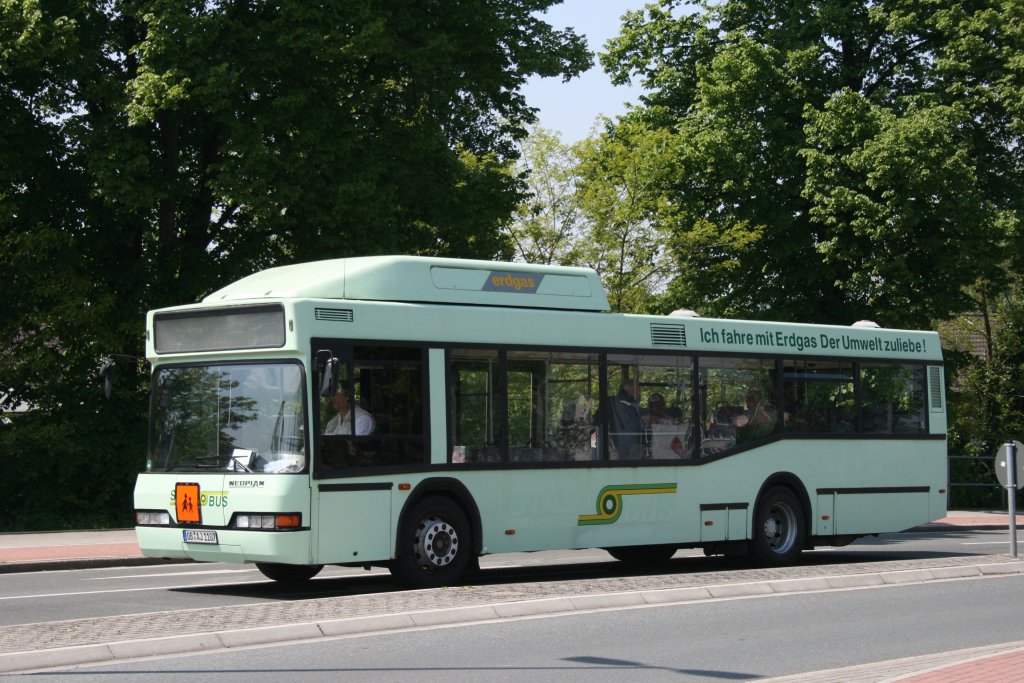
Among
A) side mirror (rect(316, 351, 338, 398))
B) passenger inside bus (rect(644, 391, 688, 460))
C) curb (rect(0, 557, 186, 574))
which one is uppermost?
side mirror (rect(316, 351, 338, 398))

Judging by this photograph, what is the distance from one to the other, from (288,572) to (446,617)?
4.28 metres

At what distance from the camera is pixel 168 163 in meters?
27.6

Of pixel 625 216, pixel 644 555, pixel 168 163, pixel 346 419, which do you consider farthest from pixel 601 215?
pixel 346 419

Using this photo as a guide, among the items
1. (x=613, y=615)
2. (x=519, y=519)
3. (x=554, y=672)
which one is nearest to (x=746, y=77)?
(x=519, y=519)

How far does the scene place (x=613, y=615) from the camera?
12.5 meters

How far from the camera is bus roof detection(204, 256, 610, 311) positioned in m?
14.6

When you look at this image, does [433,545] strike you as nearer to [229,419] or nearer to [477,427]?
[477,427]

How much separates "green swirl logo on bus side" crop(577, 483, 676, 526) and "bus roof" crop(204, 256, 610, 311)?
2.07 meters

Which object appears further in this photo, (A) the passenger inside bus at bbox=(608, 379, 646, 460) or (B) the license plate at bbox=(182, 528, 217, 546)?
(A) the passenger inside bus at bbox=(608, 379, 646, 460)

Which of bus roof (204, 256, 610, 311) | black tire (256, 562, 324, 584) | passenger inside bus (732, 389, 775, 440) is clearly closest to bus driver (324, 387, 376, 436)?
bus roof (204, 256, 610, 311)

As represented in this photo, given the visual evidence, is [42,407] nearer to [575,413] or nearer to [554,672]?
[575,413]

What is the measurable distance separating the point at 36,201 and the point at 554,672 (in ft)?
65.9

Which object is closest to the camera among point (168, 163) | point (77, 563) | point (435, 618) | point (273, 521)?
point (435, 618)

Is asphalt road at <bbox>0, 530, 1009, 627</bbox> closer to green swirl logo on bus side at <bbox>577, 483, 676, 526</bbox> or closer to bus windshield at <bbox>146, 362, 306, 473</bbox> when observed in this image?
green swirl logo on bus side at <bbox>577, 483, 676, 526</bbox>
